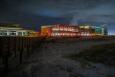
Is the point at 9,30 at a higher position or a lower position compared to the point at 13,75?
higher

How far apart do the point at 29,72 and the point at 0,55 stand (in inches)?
167

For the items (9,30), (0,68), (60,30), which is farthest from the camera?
(60,30)

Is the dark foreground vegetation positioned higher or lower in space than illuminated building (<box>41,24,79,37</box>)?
lower

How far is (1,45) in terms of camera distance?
2048cm

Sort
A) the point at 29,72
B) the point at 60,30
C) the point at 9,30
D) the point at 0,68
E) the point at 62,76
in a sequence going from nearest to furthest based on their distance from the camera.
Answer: the point at 62,76
the point at 29,72
the point at 0,68
the point at 9,30
the point at 60,30

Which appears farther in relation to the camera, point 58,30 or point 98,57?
point 58,30

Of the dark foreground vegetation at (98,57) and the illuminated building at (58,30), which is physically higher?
the illuminated building at (58,30)

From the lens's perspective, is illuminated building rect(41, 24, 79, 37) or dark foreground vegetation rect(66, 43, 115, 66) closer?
dark foreground vegetation rect(66, 43, 115, 66)

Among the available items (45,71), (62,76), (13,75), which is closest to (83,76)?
(62,76)

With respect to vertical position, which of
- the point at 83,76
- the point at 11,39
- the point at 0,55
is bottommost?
the point at 83,76

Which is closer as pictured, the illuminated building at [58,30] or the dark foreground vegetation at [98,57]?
the dark foreground vegetation at [98,57]

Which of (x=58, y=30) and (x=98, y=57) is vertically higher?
(x=58, y=30)

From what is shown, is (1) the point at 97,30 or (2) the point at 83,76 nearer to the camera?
(2) the point at 83,76

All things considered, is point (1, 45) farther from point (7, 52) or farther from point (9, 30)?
point (9, 30)
